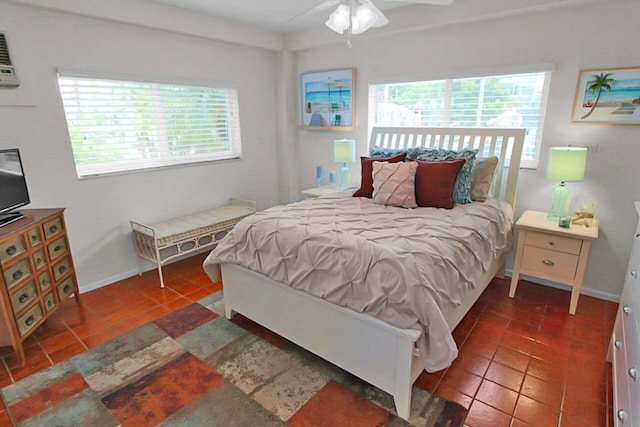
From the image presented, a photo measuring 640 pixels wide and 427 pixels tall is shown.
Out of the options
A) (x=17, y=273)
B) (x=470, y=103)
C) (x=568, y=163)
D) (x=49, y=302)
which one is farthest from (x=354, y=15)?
(x=49, y=302)

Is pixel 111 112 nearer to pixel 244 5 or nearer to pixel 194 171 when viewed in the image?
pixel 194 171

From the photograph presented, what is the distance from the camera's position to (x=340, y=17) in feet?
7.07

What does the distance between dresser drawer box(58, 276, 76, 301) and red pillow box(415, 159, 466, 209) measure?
2838 millimetres

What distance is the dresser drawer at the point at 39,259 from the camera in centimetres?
240

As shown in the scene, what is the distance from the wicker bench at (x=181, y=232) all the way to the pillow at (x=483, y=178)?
2.35m

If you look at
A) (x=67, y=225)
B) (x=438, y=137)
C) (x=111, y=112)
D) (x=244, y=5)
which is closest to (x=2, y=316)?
(x=67, y=225)

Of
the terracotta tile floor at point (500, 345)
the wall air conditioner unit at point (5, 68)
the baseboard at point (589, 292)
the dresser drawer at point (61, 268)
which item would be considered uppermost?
the wall air conditioner unit at point (5, 68)

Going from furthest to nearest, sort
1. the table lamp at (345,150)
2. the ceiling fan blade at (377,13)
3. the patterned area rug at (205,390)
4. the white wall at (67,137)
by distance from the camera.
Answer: the table lamp at (345,150)
the white wall at (67,137)
the ceiling fan blade at (377,13)
the patterned area rug at (205,390)

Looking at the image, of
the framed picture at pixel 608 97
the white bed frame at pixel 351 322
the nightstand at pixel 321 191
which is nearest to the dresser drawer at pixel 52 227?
the white bed frame at pixel 351 322

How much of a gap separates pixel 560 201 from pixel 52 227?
12.8 ft

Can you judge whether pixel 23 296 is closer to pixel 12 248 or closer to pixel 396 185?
pixel 12 248

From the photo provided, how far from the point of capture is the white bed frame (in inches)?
69.1

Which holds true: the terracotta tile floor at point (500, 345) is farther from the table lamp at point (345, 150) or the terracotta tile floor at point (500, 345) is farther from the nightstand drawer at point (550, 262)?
the table lamp at point (345, 150)

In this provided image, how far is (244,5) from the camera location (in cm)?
327
